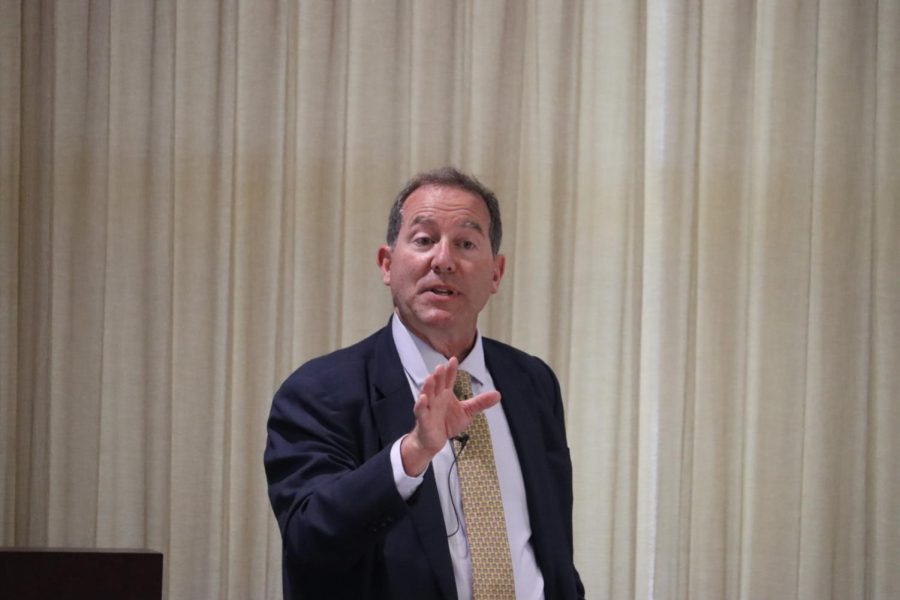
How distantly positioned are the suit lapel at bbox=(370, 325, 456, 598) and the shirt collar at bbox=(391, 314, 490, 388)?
2 centimetres

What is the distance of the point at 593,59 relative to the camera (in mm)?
3314

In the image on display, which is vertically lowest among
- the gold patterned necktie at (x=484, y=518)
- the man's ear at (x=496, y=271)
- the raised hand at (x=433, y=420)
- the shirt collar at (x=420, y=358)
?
the gold patterned necktie at (x=484, y=518)

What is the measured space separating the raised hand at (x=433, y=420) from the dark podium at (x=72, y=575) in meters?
1.16

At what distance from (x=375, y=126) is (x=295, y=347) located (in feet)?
2.35

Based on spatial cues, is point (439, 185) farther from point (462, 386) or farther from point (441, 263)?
point (462, 386)

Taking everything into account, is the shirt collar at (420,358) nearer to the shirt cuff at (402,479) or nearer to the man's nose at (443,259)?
the man's nose at (443,259)

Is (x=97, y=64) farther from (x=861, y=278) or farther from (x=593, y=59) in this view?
(x=861, y=278)

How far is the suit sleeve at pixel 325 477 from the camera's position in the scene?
1707mm

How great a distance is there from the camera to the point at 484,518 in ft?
6.45

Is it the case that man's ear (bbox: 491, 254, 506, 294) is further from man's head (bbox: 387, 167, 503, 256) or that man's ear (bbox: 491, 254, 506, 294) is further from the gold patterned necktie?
the gold patterned necktie

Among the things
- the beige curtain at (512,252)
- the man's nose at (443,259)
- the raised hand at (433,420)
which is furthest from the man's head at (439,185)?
the beige curtain at (512,252)

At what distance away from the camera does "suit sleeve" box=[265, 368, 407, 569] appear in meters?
1.71

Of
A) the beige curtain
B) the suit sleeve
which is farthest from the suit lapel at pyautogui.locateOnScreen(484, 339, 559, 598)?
the beige curtain


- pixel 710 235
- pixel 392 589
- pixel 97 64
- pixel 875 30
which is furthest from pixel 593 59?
pixel 392 589
